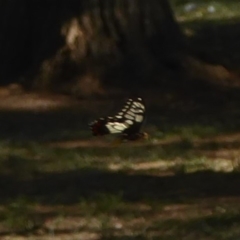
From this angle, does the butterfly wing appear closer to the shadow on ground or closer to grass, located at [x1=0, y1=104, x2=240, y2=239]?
grass, located at [x1=0, y1=104, x2=240, y2=239]

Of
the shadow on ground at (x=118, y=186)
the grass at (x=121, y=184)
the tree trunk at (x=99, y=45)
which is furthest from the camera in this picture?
the tree trunk at (x=99, y=45)

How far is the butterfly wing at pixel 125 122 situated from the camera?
7.13 m

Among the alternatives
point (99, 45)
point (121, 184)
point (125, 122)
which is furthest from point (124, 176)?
point (99, 45)

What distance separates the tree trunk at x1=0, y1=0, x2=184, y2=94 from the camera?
39.0 ft

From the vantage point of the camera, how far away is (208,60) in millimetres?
12523

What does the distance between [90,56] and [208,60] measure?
141 cm

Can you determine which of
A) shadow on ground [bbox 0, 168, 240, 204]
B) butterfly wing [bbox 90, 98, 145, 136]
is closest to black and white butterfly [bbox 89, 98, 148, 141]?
butterfly wing [bbox 90, 98, 145, 136]

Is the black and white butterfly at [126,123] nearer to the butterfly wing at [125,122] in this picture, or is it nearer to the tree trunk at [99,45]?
the butterfly wing at [125,122]

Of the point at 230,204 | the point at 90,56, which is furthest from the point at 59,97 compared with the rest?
the point at 230,204

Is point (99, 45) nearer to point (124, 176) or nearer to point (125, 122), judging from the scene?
point (124, 176)

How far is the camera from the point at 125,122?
7.26m

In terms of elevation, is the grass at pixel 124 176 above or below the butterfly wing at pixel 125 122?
below

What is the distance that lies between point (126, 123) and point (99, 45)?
15.8 ft

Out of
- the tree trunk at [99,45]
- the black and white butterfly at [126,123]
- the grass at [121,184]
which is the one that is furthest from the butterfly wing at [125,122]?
the tree trunk at [99,45]
